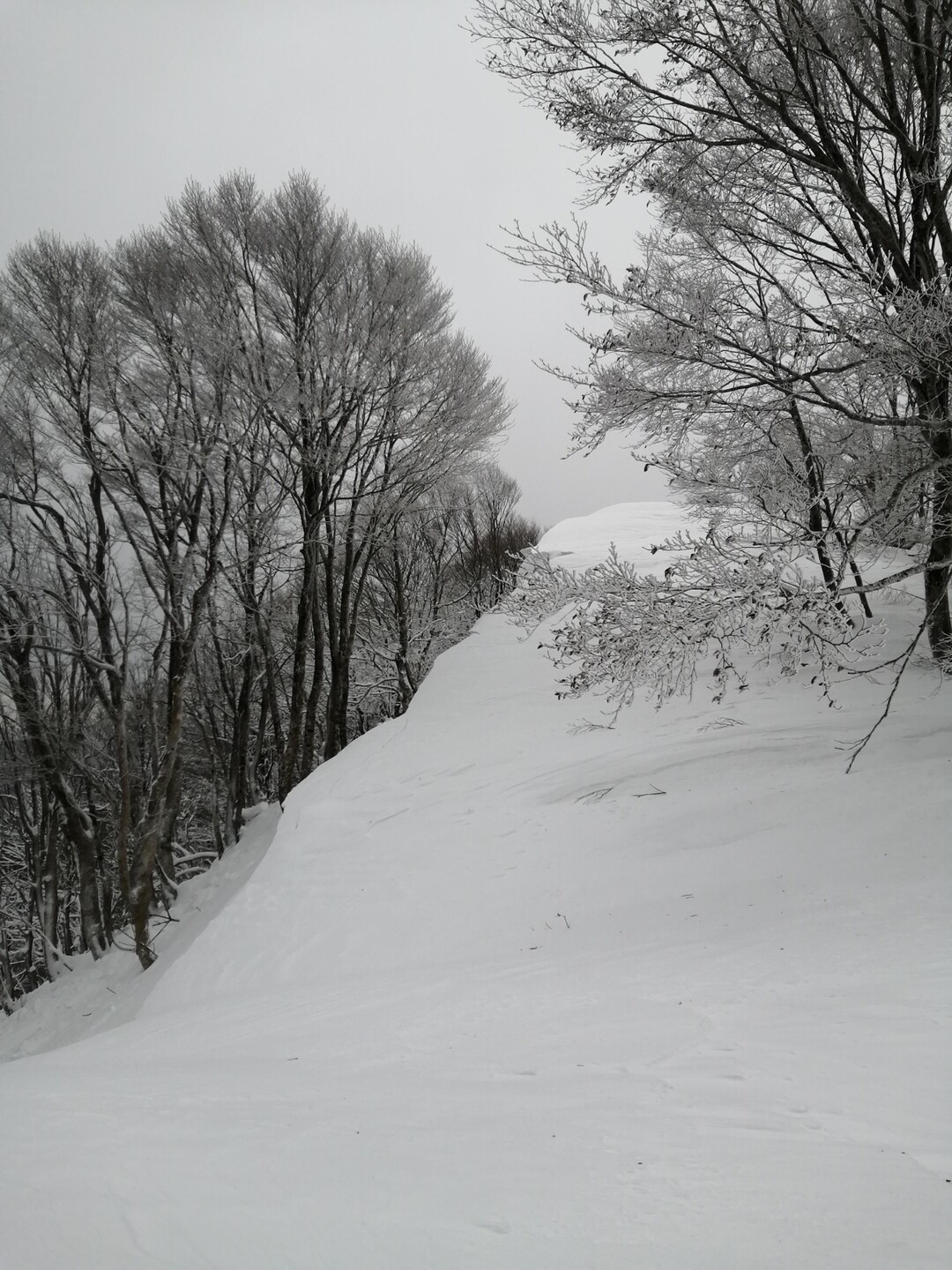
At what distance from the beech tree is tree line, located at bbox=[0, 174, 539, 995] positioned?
176 inches

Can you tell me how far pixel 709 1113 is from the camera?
2068mm

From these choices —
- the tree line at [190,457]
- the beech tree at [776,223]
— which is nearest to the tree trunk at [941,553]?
the beech tree at [776,223]

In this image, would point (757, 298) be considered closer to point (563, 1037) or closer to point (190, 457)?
point (563, 1037)

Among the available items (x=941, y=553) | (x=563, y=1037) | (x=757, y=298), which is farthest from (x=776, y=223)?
(x=563, y=1037)

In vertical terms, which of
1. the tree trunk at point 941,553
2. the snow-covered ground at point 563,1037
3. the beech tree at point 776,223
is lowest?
the snow-covered ground at point 563,1037

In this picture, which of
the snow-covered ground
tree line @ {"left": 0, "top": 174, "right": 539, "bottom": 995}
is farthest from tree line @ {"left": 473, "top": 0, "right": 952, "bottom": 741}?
tree line @ {"left": 0, "top": 174, "right": 539, "bottom": 995}

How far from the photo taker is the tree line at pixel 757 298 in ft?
14.5

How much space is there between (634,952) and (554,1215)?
2.67m

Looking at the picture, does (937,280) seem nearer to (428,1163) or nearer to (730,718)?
(730,718)

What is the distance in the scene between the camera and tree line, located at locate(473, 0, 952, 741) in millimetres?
4422

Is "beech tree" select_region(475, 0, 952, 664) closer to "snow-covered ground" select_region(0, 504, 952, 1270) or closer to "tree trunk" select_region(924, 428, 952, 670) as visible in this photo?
"tree trunk" select_region(924, 428, 952, 670)

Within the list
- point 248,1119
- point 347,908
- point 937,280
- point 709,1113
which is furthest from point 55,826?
point 937,280

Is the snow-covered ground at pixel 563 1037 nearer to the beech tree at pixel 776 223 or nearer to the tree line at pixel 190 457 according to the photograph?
the beech tree at pixel 776 223

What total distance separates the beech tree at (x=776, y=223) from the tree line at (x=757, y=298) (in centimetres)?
2
